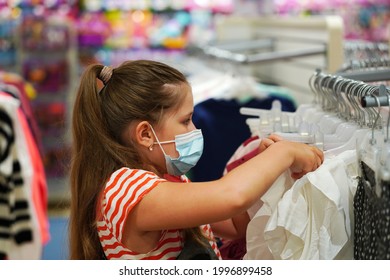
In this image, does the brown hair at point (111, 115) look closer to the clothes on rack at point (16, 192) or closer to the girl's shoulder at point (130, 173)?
the girl's shoulder at point (130, 173)

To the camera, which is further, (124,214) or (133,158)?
(133,158)

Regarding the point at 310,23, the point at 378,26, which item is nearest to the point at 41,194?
the point at 310,23

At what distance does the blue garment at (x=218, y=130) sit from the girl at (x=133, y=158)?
1301mm

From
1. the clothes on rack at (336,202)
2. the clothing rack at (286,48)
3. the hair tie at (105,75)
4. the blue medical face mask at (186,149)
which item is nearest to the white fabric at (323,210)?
the clothes on rack at (336,202)

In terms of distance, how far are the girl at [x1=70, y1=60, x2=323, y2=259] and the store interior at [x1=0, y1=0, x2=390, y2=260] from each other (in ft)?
0.51

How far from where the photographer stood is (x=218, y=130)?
2850 millimetres

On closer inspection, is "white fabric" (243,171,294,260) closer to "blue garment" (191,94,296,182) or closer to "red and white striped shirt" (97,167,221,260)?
"red and white striped shirt" (97,167,221,260)

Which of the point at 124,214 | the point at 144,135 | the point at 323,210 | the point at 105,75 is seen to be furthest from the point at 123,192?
the point at 323,210

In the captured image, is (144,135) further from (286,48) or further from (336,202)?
(286,48)

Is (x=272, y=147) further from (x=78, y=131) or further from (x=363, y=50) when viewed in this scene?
(x=363, y=50)

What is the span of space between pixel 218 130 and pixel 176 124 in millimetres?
1441

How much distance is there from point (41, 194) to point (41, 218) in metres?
0.16

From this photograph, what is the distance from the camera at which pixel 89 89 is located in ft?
4.68

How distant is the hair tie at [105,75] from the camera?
4.74 ft
